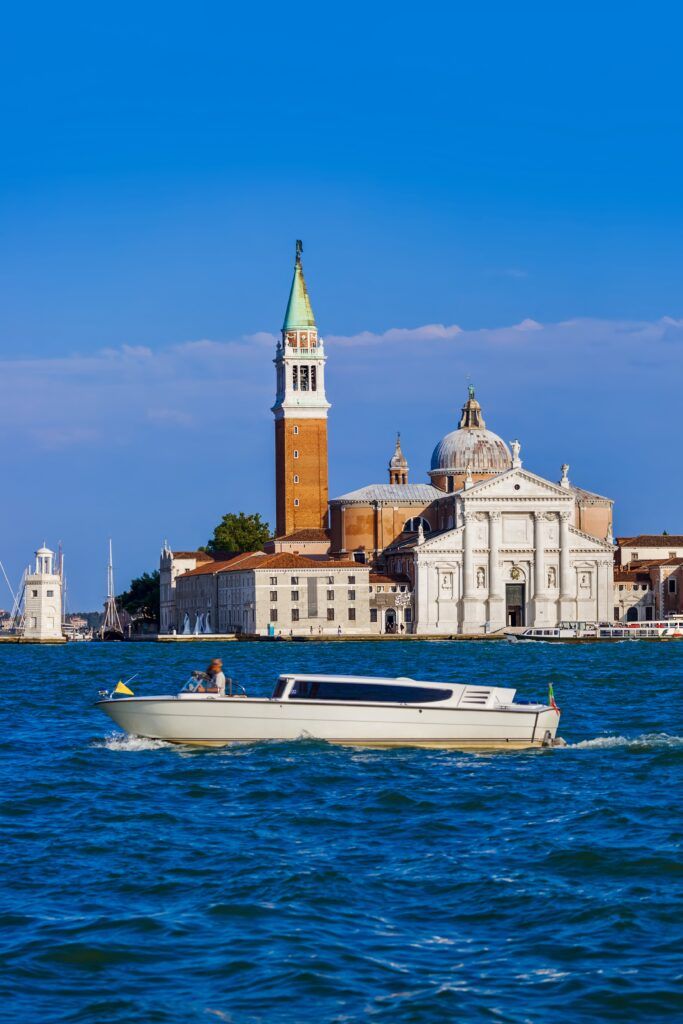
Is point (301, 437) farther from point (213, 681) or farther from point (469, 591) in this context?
point (213, 681)

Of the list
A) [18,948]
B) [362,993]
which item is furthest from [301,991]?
[18,948]

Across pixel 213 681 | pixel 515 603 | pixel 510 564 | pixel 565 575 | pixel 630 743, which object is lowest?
pixel 630 743

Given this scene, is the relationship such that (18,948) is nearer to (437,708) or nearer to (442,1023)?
(442,1023)

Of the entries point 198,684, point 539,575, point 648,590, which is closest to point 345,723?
point 198,684

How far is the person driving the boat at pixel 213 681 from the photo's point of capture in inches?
864

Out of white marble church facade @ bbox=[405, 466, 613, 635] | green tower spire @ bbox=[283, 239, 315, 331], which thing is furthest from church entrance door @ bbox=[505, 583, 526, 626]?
green tower spire @ bbox=[283, 239, 315, 331]

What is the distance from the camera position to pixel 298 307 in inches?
4321

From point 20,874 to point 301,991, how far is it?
446 cm

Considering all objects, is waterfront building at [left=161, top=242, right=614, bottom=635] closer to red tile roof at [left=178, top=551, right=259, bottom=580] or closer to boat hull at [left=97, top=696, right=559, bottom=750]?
red tile roof at [left=178, top=551, right=259, bottom=580]

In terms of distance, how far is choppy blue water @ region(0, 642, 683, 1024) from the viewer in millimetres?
11023

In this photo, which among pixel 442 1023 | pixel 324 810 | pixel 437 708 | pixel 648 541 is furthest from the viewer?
pixel 648 541

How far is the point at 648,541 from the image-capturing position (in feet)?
348

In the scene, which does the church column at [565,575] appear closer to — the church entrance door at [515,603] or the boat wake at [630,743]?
the church entrance door at [515,603]

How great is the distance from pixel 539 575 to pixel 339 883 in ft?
270
